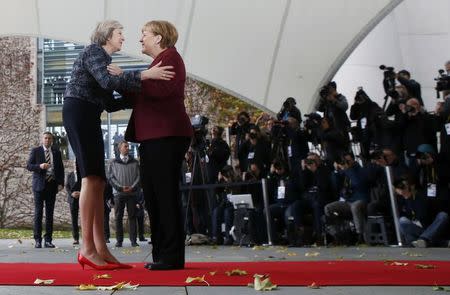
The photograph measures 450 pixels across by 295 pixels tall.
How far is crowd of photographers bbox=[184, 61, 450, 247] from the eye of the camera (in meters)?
9.02

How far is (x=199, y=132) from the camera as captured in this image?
11750mm

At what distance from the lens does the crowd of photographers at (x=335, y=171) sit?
9.02 metres

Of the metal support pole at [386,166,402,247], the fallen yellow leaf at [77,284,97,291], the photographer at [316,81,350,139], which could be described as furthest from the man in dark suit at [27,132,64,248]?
the fallen yellow leaf at [77,284,97,291]

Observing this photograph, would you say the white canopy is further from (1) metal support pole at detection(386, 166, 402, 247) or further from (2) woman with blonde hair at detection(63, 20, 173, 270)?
(2) woman with blonde hair at detection(63, 20, 173, 270)

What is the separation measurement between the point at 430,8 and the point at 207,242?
7.21 m

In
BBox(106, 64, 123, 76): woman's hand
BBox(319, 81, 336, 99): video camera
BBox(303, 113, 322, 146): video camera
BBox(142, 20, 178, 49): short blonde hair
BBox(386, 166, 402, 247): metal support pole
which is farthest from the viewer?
BBox(319, 81, 336, 99): video camera

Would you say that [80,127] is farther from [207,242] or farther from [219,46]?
[219,46]

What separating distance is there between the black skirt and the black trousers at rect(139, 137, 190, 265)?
30cm

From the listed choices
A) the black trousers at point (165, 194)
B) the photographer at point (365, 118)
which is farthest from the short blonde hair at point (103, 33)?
the photographer at point (365, 118)

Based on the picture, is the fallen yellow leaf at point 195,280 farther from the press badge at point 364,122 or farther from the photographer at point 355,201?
the press badge at point 364,122

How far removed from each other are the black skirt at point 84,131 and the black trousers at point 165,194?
30 centimetres

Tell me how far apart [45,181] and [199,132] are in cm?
258

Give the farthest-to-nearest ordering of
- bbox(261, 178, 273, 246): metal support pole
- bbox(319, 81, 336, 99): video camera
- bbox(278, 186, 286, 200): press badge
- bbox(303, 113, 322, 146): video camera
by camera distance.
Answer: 1. bbox(319, 81, 336, 99): video camera
2. bbox(303, 113, 322, 146): video camera
3. bbox(278, 186, 286, 200): press badge
4. bbox(261, 178, 273, 246): metal support pole

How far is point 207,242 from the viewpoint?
11.3 meters
